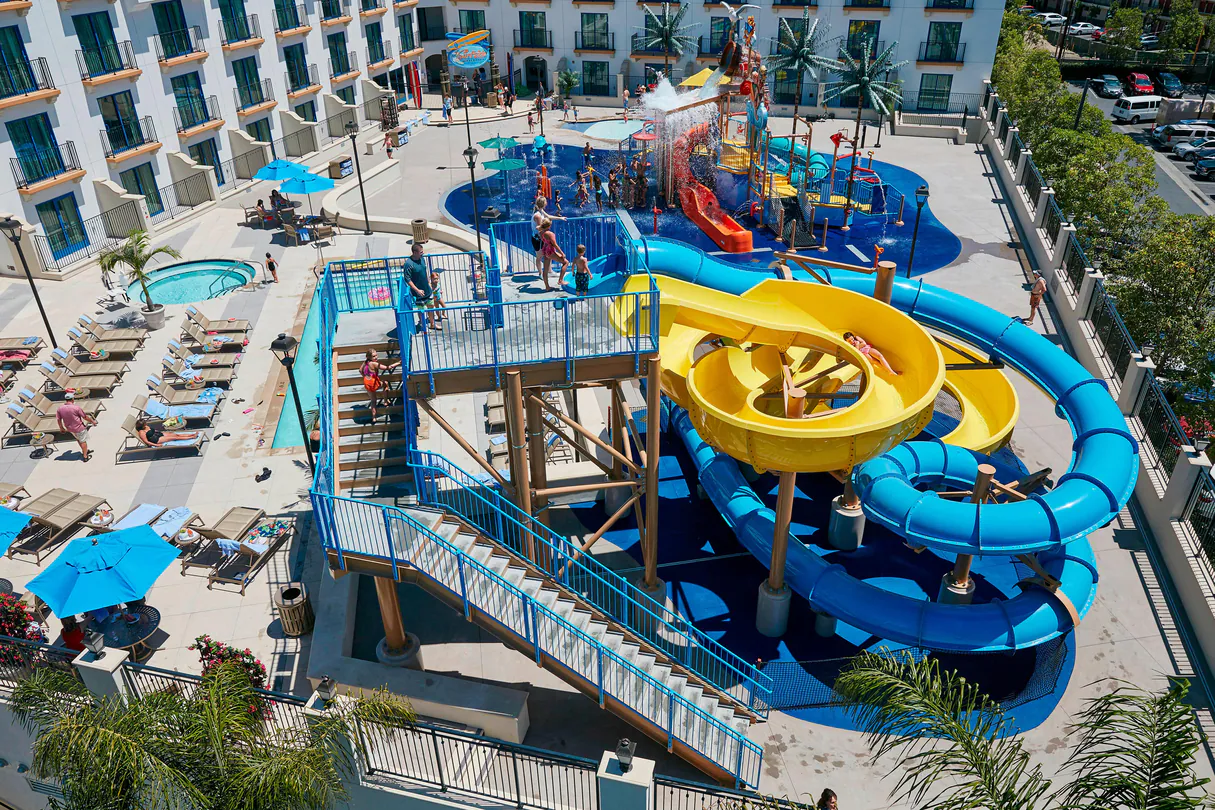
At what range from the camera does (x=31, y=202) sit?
3106 centimetres

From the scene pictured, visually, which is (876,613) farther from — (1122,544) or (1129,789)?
(1122,544)

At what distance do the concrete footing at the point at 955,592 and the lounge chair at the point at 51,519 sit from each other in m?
17.8

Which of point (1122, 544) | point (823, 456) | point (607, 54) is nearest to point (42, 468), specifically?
point (823, 456)

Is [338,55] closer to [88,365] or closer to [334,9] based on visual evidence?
[334,9]

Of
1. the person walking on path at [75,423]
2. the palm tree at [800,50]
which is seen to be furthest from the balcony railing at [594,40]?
the person walking on path at [75,423]

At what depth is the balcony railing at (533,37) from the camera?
191 ft

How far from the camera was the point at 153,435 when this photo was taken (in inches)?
834

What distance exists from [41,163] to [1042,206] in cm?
3799

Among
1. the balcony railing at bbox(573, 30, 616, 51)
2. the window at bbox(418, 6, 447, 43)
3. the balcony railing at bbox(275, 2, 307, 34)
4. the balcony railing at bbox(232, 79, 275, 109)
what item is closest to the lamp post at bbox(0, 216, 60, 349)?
the balcony railing at bbox(232, 79, 275, 109)

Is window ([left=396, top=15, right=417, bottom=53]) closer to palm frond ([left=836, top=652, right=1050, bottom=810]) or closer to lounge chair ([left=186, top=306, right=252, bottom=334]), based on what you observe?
lounge chair ([left=186, top=306, right=252, bottom=334])

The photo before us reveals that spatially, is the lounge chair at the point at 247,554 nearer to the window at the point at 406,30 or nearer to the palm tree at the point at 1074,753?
the palm tree at the point at 1074,753

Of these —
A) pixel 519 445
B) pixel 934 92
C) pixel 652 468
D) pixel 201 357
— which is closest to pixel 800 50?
pixel 934 92

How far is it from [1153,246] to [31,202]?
121 ft

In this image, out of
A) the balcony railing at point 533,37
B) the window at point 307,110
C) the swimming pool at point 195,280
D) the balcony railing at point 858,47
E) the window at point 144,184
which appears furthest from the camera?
the balcony railing at point 533,37
